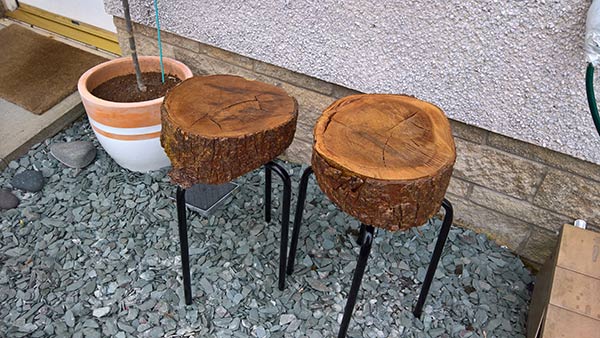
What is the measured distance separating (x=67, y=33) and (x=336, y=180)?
3008mm

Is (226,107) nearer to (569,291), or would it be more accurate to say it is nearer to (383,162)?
(383,162)

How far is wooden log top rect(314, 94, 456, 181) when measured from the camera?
145 cm

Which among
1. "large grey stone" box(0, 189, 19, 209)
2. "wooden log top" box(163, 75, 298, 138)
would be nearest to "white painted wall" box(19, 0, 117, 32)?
"large grey stone" box(0, 189, 19, 209)

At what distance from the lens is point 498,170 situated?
2.21 metres

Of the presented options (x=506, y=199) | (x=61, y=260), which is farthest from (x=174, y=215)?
(x=506, y=199)

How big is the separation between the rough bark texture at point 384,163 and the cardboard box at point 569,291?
0.69 metres

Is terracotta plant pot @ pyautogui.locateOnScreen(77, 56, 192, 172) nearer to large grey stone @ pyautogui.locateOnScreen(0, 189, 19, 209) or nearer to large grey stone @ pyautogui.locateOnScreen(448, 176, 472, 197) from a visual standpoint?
large grey stone @ pyautogui.locateOnScreen(0, 189, 19, 209)

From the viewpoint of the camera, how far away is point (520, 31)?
1.84 meters

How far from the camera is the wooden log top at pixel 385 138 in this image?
4.77 ft

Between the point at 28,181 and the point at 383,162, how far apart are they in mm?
2019

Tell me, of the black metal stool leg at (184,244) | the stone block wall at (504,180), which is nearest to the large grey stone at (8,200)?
the black metal stool leg at (184,244)

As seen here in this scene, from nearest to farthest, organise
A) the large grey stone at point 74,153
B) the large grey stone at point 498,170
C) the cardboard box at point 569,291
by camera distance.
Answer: the cardboard box at point 569,291 → the large grey stone at point 498,170 → the large grey stone at point 74,153

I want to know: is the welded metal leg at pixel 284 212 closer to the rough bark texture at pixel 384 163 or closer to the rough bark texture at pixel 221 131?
the rough bark texture at pixel 221 131

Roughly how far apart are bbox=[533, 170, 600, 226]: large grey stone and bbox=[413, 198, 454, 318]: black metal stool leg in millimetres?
614
